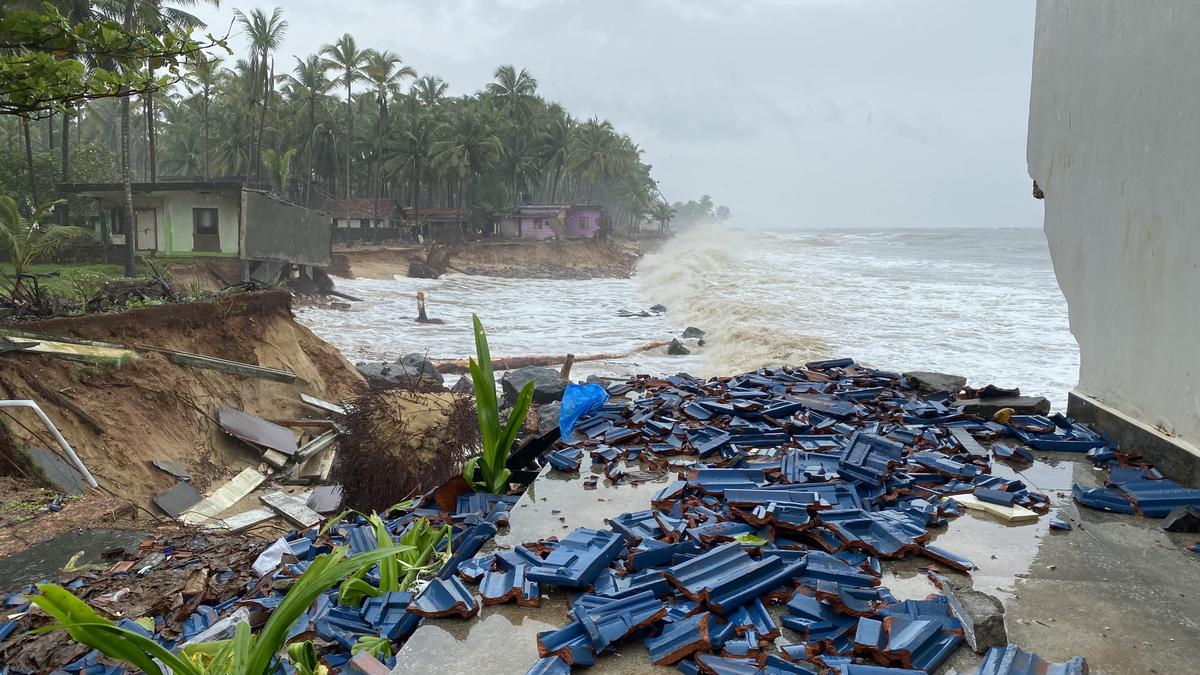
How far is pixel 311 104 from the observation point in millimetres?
50312

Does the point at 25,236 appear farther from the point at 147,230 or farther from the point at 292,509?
the point at 292,509

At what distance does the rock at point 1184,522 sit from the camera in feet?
11.5

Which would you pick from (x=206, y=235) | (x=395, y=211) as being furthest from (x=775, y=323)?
(x=395, y=211)

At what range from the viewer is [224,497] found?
8.10 meters

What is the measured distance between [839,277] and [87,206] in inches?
1464

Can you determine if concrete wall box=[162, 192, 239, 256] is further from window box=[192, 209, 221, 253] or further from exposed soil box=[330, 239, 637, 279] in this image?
exposed soil box=[330, 239, 637, 279]

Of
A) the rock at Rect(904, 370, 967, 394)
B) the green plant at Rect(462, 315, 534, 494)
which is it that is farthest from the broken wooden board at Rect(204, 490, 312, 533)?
the rock at Rect(904, 370, 967, 394)

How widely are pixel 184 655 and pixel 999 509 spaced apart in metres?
3.66

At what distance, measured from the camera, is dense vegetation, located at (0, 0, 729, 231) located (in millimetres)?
41031

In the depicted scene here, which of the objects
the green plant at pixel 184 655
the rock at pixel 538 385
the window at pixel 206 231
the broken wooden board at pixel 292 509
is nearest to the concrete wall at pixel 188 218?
the window at pixel 206 231

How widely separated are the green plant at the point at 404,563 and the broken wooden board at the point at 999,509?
2640mm

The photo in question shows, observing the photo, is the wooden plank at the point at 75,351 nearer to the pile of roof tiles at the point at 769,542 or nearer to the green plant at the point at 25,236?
the pile of roof tiles at the point at 769,542

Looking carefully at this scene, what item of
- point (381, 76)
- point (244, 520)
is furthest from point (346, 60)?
point (244, 520)

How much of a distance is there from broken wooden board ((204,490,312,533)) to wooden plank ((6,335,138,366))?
2746mm
